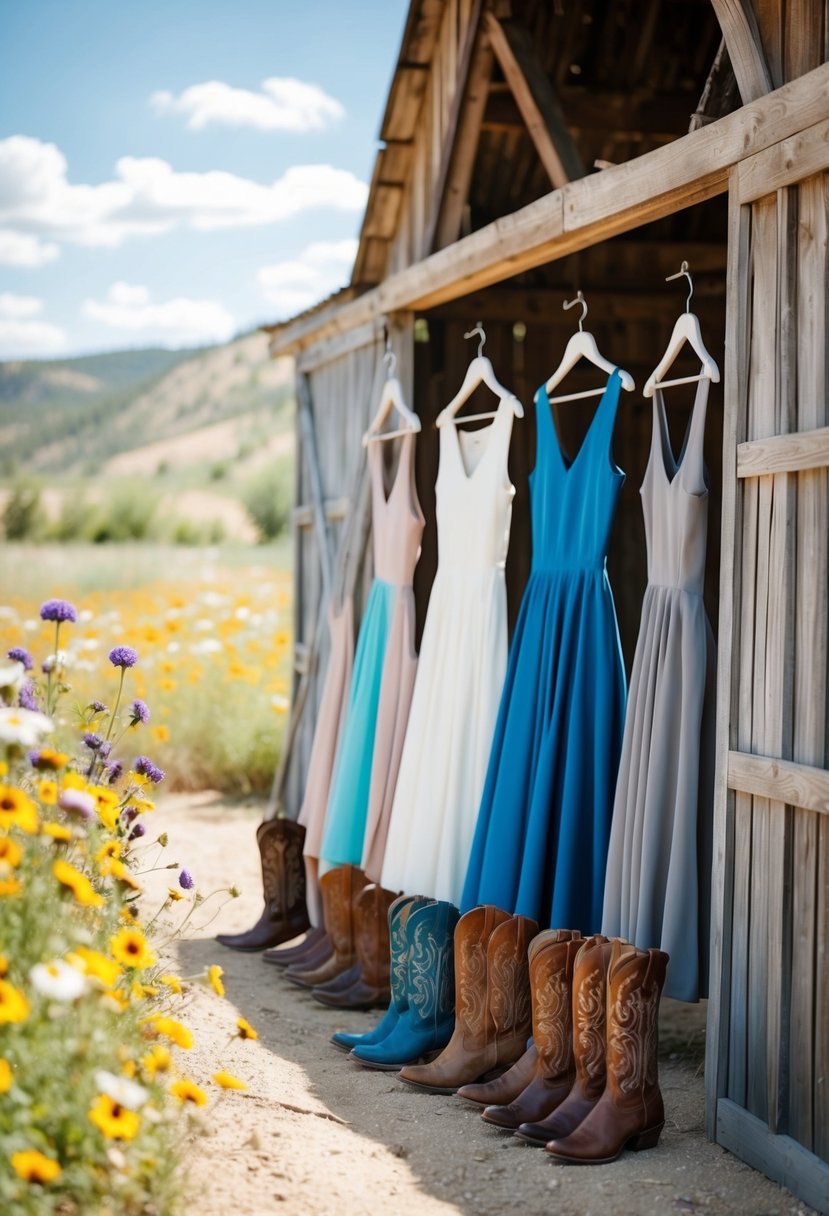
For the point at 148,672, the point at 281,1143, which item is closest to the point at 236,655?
the point at 148,672

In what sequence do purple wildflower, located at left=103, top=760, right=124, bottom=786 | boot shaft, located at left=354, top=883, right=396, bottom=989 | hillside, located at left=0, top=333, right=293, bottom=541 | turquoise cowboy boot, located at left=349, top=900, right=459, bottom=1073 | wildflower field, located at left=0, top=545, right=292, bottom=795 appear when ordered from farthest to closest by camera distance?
hillside, located at left=0, top=333, right=293, bottom=541, wildflower field, located at left=0, top=545, right=292, bottom=795, boot shaft, located at left=354, top=883, right=396, bottom=989, turquoise cowboy boot, located at left=349, top=900, right=459, bottom=1073, purple wildflower, located at left=103, top=760, right=124, bottom=786

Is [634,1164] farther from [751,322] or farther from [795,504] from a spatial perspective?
[751,322]

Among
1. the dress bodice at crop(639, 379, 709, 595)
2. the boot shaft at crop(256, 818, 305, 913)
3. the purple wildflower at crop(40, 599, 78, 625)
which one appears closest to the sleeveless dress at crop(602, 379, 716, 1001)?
the dress bodice at crop(639, 379, 709, 595)

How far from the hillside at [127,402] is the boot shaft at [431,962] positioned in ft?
163

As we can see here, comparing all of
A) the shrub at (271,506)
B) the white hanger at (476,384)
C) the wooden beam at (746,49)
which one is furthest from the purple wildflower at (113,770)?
the shrub at (271,506)

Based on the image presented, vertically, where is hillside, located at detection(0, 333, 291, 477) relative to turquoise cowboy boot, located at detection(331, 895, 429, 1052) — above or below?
above

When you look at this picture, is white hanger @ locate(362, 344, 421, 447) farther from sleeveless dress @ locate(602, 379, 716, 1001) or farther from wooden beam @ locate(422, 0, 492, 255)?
sleeveless dress @ locate(602, 379, 716, 1001)

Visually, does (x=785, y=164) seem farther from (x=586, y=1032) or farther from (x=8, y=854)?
(x=8, y=854)

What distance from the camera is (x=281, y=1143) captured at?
3.15 metres

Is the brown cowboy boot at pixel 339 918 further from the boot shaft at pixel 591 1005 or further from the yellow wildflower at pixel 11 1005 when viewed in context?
the yellow wildflower at pixel 11 1005

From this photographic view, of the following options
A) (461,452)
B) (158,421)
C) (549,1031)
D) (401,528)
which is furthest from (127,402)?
(549,1031)

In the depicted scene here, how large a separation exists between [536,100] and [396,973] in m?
3.04

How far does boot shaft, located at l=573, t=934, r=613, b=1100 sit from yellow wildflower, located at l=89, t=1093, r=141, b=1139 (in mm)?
1451

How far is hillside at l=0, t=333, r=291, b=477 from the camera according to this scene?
181ft
